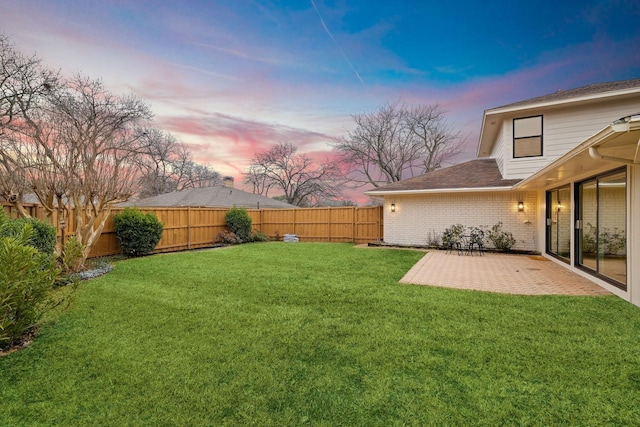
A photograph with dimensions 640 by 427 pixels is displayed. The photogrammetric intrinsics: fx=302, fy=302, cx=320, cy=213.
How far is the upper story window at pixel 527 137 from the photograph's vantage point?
418 inches

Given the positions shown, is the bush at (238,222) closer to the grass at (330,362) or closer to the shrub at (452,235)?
the shrub at (452,235)

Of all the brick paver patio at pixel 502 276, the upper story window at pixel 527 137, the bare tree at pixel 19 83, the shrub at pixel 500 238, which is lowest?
the brick paver patio at pixel 502 276

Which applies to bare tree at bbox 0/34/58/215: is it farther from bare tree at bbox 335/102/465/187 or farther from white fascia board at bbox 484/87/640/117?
bare tree at bbox 335/102/465/187

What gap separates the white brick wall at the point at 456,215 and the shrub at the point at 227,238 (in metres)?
7.15

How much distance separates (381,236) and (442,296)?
9726 mm

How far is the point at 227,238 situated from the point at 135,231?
4.50 metres

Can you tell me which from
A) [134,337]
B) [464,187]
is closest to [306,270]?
[134,337]

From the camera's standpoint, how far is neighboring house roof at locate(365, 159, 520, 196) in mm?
11375

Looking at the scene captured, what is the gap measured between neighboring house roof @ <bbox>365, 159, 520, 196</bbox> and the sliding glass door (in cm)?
393

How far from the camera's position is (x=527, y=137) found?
10812 mm

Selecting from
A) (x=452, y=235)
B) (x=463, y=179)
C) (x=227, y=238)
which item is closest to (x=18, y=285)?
(x=227, y=238)

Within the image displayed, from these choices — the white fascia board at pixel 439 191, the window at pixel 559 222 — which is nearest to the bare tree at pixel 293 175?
the white fascia board at pixel 439 191

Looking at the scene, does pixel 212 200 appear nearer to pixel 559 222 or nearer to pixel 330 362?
pixel 559 222

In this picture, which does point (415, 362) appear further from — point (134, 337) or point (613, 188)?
point (613, 188)
